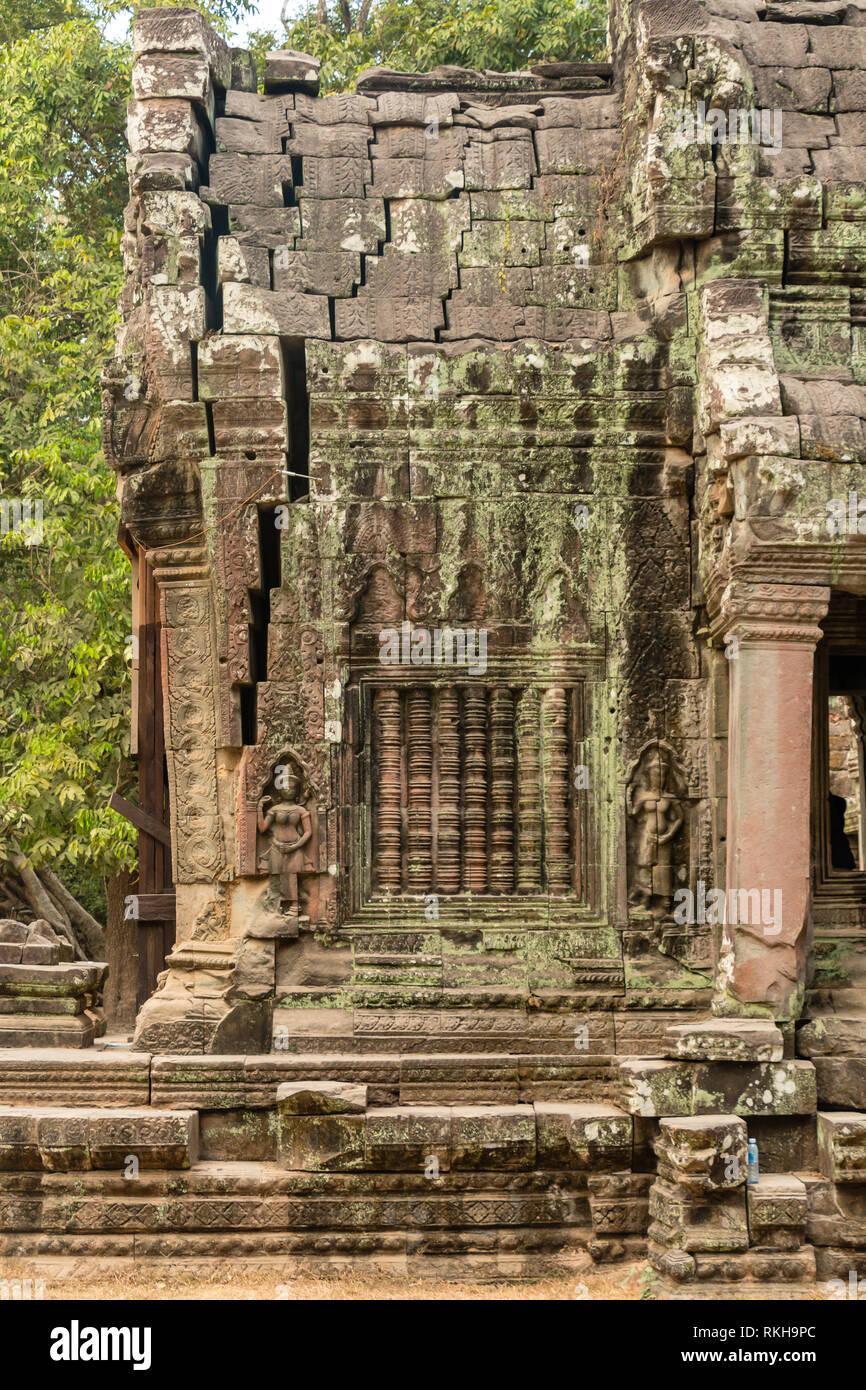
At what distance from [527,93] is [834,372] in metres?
3.10

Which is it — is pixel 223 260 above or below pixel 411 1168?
above

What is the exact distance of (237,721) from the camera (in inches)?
368

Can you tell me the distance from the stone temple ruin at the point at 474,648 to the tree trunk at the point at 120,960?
7.48 meters

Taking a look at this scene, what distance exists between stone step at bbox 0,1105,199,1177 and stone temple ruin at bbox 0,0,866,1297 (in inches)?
0.9

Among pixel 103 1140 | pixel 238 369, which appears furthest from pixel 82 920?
pixel 238 369

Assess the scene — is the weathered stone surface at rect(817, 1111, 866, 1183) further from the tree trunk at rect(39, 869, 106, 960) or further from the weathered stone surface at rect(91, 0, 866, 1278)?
the tree trunk at rect(39, 869, 106, 960)

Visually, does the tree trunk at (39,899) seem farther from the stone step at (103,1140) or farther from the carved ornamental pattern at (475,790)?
the carved ornamental pattern at (475,790)

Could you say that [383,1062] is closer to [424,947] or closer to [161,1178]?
[424,947]

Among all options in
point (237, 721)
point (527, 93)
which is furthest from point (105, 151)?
point (237, 721)

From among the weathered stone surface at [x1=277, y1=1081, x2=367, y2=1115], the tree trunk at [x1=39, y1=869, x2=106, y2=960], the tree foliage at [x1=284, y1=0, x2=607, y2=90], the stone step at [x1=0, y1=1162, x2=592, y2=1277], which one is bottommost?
the stone step at [x1=0, y1=1162, x2=592, y2=1277]

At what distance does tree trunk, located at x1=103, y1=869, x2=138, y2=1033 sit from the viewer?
16750mm

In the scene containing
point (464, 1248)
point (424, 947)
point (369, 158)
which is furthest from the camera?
point (369, 158)

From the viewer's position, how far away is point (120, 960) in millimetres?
16797

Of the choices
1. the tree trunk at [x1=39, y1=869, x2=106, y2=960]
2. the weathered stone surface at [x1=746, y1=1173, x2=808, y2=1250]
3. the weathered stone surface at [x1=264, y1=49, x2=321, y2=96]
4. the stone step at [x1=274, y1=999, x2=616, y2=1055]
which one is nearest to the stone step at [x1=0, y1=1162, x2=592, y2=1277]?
the stone step at [x1=274, y1=999, x2=616, y2=1055]
